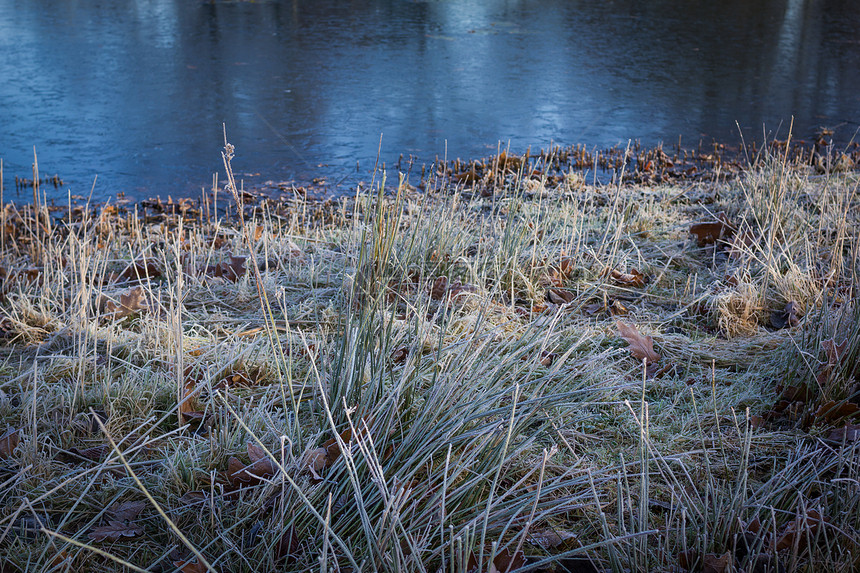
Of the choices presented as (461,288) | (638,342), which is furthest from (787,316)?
(461,288)

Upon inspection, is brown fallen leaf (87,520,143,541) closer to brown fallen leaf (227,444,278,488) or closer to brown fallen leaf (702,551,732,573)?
brown fallen leaf (227,444,278,488)

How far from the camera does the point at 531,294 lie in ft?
10.8

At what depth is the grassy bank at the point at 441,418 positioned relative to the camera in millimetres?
1648

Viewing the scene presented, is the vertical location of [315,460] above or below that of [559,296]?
above

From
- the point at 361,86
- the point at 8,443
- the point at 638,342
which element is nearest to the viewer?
the point at 8,443

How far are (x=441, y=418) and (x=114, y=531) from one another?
2.94 feet

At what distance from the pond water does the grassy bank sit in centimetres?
150

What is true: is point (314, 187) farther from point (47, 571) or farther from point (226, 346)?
point (47, 571)

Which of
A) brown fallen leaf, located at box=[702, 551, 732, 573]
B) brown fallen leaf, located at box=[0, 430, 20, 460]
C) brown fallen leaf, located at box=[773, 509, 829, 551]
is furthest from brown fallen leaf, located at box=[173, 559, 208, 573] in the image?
brown fallen leaf, located at box=[773, 509, 829, 551]

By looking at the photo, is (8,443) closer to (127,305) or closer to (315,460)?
(315,460)

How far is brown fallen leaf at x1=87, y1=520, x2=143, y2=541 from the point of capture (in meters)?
1.76

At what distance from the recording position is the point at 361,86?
9.40m

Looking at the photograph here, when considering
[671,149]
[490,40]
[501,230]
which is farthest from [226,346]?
[490,40]

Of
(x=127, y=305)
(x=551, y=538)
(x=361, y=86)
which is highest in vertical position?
(x=361, y=86)
